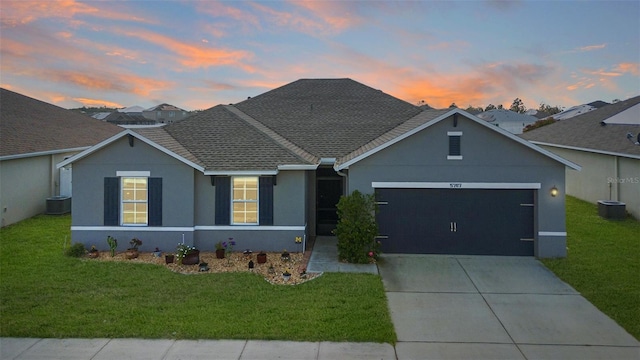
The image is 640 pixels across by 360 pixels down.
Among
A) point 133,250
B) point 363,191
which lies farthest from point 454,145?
point 133,250

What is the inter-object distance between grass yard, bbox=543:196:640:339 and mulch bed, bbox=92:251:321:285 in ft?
20.2

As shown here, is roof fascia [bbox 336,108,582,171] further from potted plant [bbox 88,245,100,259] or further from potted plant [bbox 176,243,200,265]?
potted plant [bbox 88,245,100,259]

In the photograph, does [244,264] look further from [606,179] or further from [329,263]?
[606,179]

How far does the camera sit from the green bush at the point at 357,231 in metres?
11.8

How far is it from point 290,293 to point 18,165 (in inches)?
547

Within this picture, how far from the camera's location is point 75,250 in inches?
483

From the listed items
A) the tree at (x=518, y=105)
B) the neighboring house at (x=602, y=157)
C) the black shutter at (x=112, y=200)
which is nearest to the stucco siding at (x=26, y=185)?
the black shutter at (x=112, y=200)

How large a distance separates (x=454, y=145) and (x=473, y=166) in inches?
31.9

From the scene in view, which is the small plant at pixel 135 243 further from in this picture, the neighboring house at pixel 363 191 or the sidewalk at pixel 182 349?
the sidewalk at pixel 182 349

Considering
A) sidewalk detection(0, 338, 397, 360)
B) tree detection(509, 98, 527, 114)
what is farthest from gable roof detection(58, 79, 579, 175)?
tree detection(509, 98, 527, 114)

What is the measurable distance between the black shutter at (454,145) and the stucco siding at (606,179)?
33.5 feet

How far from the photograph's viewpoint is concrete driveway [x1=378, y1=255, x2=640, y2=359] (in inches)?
269

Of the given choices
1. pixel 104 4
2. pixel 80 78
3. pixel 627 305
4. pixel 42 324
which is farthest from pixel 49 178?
pixel 627 305

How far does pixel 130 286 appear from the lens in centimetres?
970
